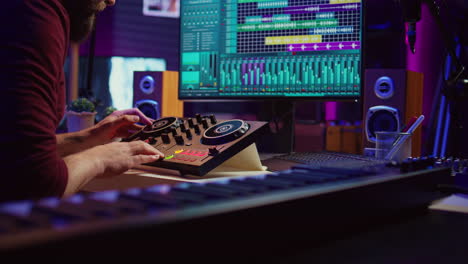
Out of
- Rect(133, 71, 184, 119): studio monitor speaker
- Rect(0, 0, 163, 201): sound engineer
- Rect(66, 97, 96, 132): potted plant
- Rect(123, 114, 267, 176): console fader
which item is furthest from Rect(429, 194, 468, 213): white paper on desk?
Rect(66, 97, 96, 132): potted plant

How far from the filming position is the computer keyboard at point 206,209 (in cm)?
20

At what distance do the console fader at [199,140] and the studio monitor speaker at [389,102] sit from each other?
582 mm

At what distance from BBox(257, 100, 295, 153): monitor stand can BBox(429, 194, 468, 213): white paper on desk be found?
0.64 m

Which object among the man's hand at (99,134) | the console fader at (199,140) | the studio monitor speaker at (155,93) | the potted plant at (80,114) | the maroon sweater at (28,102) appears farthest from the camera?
the studio monitor speaker at (155,93)

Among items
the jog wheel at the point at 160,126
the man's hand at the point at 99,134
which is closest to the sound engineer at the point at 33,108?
the jog wheel at the point at 160,126

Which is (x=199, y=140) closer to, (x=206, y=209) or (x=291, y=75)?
(x=291, y=75)

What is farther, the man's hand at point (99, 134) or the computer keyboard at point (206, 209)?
the man's hand at point (99, 134)

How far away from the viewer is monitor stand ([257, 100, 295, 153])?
4.42 ft

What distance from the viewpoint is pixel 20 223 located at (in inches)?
7.7

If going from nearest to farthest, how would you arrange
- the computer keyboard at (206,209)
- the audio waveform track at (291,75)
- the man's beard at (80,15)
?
1. the computer keyboard at (206,209)
2. the man's beard at (80,15)
3. the audio waveform track at (291,75)

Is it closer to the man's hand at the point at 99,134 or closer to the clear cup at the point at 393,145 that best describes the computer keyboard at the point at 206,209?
the clear cup at the point at 393,145

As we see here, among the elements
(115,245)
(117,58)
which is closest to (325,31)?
(115,245)

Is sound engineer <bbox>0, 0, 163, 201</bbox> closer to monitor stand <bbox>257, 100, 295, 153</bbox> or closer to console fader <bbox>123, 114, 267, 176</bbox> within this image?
console fader <bbox>123, 114, 267, 176</bbox>

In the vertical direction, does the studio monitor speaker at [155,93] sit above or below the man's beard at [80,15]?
below
